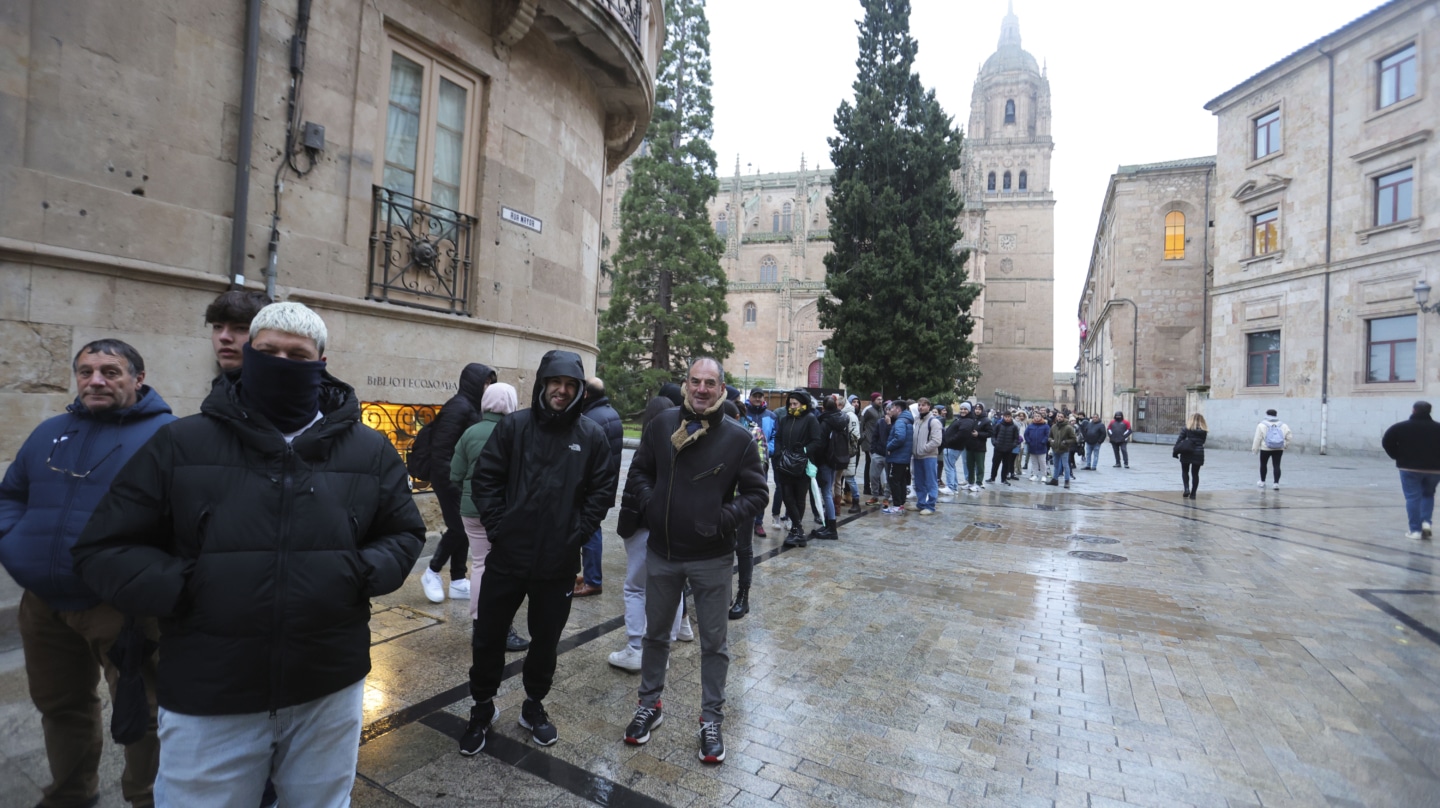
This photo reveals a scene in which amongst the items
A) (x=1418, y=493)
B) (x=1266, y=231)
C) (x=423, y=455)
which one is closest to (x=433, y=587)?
(x=423, y=455)

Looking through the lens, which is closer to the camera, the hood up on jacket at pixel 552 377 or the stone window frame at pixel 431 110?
the hood up on jacket at pixel 552 377

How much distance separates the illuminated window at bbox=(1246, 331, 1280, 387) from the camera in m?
24.3

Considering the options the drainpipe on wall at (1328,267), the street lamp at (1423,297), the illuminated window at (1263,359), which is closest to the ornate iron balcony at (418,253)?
the street lamp at (1423,297)

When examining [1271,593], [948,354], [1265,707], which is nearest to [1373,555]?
[1271,593]

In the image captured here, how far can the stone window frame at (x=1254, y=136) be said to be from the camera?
24.4m

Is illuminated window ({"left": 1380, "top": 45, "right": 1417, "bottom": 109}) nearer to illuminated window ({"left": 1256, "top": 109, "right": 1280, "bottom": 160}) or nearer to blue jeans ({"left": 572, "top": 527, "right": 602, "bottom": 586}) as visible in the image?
illuminated window ({"left": 1256, "top": 109, "right": 1280, "bottom": 160})

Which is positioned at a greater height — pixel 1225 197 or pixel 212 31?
pixel 1225 197

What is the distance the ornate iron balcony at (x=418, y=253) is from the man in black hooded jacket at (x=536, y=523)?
438cm

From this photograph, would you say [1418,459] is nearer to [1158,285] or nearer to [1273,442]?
[1273,442]

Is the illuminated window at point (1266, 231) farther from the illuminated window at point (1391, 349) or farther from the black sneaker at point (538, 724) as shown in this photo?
the black sneaker at point (538, 724)

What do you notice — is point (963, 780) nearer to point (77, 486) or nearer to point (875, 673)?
point (875, 673)

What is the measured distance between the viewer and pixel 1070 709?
3922 millimetres

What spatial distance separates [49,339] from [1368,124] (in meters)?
32.2

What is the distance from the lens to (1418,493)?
30.7 feet
